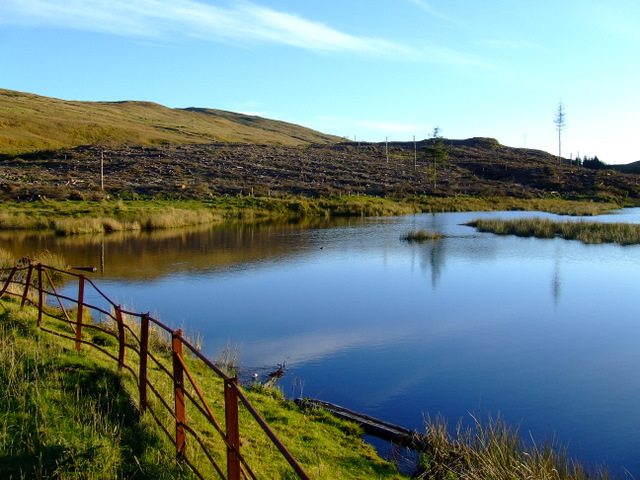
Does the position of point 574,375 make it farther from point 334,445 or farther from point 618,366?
point 334,445

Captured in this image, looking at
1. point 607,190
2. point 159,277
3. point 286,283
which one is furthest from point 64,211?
point 607,190

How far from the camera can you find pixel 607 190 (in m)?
69.0

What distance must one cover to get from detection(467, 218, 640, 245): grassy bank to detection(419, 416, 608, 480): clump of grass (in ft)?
89.8

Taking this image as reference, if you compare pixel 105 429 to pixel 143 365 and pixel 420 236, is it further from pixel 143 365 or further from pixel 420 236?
pixel 420 236

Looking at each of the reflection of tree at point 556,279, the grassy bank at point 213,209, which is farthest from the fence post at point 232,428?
the grassy bank at point 213,209

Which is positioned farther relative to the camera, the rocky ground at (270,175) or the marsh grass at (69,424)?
the rocky ground at (270,175)

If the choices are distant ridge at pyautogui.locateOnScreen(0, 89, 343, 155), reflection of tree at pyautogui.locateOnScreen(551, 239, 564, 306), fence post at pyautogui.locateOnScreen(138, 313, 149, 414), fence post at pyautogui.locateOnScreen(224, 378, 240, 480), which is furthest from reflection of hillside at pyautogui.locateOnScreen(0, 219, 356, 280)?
distant ridge at pyautogui.locateOnScreen(0, 89, 343, 155)

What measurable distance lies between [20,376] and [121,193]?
139 feet

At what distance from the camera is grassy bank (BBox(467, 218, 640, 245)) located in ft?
104

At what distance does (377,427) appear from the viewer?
8078mm

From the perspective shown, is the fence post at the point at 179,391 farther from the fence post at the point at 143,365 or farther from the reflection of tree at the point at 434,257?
the reflection of tree at the point at 434,257

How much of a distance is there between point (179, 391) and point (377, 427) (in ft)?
12.2

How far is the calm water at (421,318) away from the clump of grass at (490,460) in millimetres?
1213

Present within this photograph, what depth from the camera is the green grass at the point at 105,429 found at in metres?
5.21
